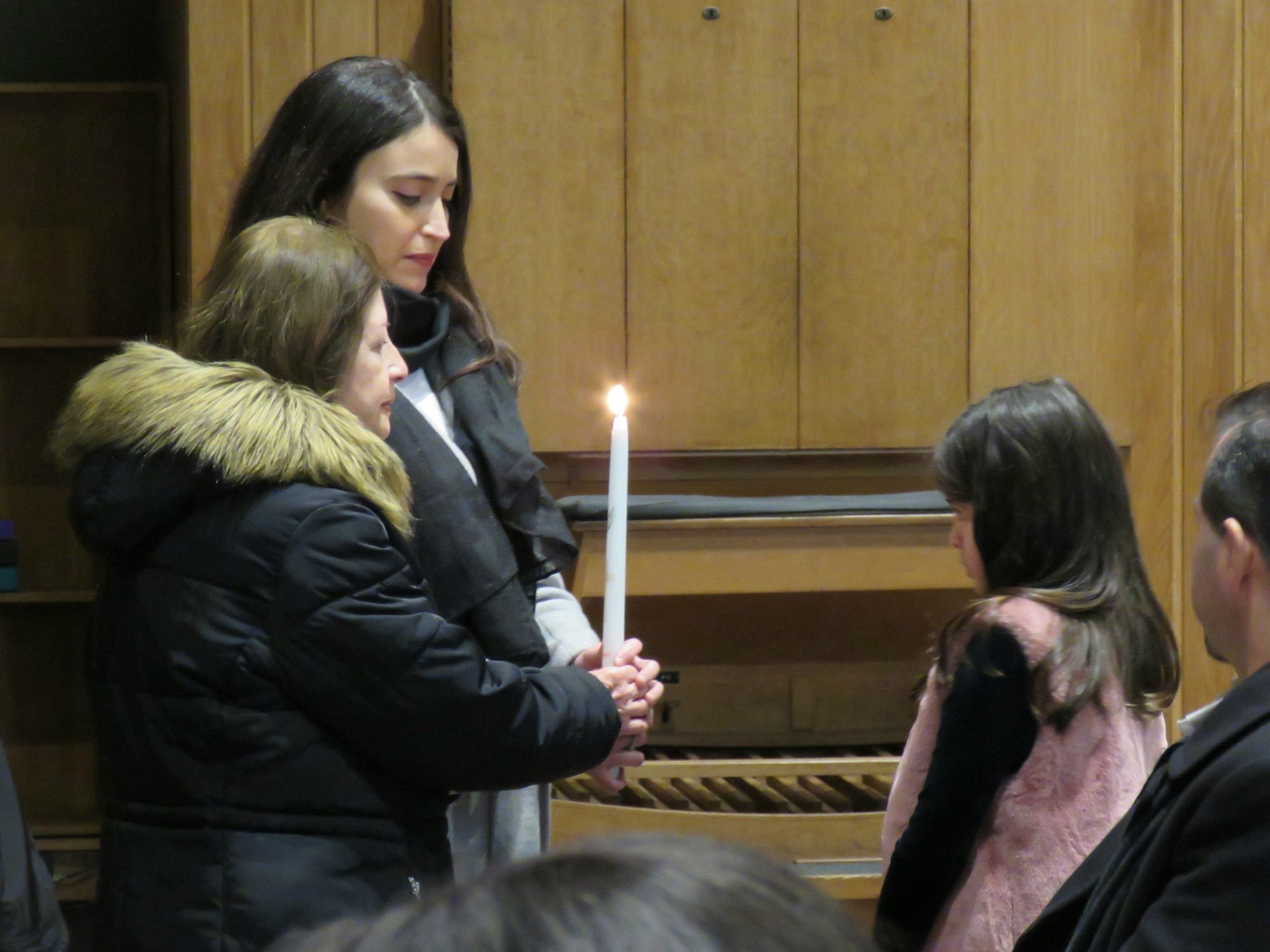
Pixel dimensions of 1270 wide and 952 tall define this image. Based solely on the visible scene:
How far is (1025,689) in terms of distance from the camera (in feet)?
5.27

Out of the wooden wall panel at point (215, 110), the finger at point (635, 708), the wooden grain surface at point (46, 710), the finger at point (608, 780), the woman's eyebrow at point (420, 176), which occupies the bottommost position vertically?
the wooden grain surface at point (46, 710)

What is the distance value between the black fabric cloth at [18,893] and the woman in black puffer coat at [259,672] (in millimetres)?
312

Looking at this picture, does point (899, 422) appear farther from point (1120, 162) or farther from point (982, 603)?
point (982, 603)

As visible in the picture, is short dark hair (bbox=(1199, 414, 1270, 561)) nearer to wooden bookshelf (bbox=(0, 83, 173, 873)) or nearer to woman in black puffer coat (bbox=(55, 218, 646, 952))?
woman in black puffer coat (bbox=(55, 218, 646, 952))

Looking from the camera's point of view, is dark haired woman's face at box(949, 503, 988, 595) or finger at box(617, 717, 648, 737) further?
dark haired woman's face at box(949, 503, 988, 595)

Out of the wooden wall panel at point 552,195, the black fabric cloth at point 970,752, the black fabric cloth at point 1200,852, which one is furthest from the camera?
the wooden wall panel at point 552,195

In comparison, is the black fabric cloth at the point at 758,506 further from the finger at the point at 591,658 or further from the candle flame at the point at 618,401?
the candle flame at the point at 618,401

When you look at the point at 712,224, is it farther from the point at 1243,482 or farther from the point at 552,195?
the point at 1243,482

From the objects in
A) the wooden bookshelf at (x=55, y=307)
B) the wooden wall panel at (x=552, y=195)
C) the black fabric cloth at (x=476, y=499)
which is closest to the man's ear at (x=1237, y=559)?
the black fabric cloth at (x=476, y=499)

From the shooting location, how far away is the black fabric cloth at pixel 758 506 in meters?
2.68

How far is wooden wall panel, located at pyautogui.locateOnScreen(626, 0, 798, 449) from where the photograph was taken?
9.20 feet

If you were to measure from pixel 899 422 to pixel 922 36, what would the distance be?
29.9 inches

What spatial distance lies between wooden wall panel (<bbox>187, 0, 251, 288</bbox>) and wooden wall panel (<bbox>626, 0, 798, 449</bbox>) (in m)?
0.73

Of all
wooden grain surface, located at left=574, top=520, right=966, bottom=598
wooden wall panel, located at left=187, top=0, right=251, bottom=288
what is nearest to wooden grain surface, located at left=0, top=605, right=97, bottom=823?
wooden wall panel, located at left=187, top=0, right=251, bottom=288
